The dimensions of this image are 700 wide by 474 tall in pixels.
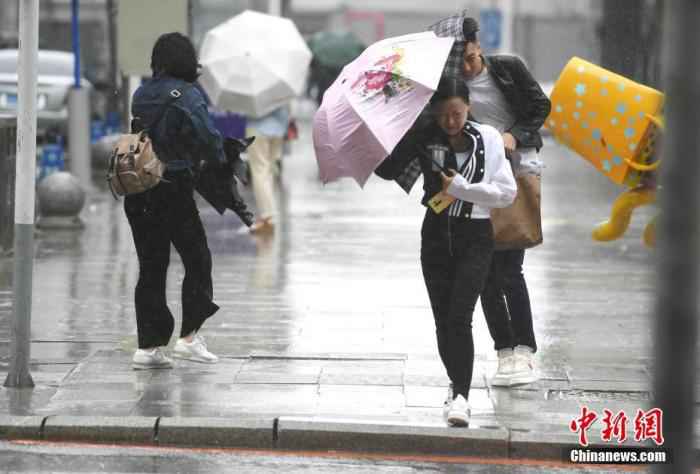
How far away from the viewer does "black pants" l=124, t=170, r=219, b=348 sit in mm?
7891

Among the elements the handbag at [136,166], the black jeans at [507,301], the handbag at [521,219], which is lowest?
the black jeans at [507,301]

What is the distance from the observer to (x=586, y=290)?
1115 centimetres

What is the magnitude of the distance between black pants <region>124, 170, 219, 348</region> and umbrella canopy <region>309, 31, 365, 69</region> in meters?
19.6

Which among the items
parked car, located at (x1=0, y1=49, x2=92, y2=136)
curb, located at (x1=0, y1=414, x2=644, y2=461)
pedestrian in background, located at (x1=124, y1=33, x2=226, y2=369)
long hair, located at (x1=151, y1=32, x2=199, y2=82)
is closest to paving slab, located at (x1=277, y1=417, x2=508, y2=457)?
curb, located at (x1=0, y1=414, x2=644, y2=461)

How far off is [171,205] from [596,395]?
2383 millimetres

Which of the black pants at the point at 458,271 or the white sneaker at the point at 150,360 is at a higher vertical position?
the black pants at the point at 458,271

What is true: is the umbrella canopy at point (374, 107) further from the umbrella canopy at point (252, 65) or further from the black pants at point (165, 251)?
the umbrella canopy at point (252, 65)

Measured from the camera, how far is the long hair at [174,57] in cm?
789

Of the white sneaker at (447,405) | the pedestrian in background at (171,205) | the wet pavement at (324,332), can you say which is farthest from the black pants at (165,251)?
the white sneaker at (447,405)

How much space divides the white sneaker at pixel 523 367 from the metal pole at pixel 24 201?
7.85 feet

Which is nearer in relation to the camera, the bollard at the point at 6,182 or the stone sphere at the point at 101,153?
the bollard at the point at 6,182

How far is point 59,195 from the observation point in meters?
14.6

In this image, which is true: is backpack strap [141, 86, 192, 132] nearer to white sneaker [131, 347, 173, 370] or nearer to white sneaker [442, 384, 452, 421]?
white sneaker [131, 347, 173, 370]

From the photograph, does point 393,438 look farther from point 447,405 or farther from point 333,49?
point 333,49
